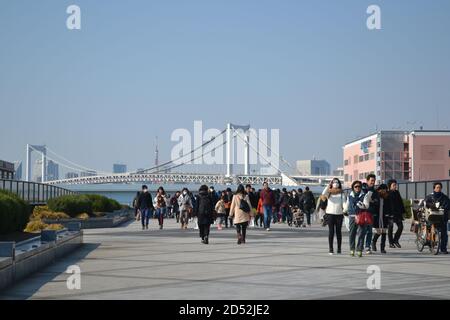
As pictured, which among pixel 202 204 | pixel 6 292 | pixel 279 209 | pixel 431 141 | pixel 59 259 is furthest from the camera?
pixel 431 141

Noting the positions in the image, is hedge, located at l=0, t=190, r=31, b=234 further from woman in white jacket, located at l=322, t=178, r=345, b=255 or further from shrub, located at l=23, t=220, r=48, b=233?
woman in white jacket, located at l=322, t=178, r=345, b=255

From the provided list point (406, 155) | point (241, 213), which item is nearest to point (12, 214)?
point (241, 213)

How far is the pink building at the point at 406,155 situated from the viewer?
9688 centimetres

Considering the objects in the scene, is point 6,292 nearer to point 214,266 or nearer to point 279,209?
point 214,266

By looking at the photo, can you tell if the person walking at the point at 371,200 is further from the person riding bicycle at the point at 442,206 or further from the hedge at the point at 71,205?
the hedge at the point at 71,205

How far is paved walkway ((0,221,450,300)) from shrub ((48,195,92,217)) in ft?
39.1

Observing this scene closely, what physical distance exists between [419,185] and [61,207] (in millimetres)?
18384

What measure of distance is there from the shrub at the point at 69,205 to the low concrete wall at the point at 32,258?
1326 cm

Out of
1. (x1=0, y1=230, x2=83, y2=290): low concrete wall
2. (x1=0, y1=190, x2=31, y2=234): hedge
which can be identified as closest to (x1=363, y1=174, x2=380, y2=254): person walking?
(x1=0, y1=230, x2=83, y2=290): low concrete wall

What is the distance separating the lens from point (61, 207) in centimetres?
2934

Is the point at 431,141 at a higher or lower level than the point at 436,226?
higher

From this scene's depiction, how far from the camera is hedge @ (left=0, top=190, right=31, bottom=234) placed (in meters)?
17.0

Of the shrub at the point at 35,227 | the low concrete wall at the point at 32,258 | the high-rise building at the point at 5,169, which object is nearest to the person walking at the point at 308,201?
the shrub at the point at 35,227
